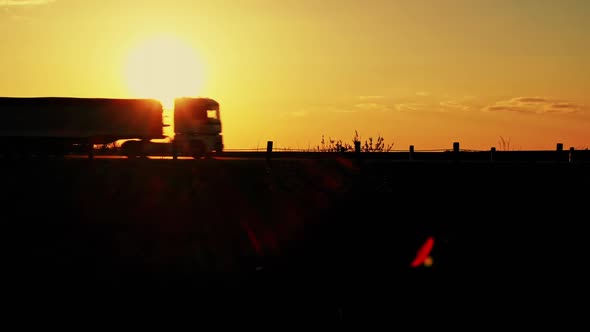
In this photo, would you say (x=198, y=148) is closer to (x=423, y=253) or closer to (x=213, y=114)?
(x=213, y=114)

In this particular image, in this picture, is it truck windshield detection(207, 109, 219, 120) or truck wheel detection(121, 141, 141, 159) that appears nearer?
truck windshield detection(207, 109, 219, 120)

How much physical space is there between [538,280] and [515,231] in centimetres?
612

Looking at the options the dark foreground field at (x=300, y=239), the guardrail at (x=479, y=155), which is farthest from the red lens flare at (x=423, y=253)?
the guardrail at (x=479, y=155)

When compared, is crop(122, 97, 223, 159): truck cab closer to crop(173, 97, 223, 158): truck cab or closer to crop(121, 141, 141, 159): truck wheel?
crop(173, 97, 223, 158): truck cab

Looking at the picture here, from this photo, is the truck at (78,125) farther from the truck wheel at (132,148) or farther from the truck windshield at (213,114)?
the truck windshield at (213,114)

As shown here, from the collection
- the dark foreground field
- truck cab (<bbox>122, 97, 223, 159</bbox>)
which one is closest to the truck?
truck cab (<bbox>122, 97, 223, 159</bbox>)

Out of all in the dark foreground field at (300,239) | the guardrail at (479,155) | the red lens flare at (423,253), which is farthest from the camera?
the guardrail at (479,155)

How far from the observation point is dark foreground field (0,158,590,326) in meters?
10.8

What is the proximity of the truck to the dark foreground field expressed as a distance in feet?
45.3

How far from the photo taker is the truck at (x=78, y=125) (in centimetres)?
4609

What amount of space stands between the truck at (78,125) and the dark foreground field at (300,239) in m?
13.8

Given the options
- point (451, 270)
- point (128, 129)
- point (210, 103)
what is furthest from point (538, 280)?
point (128, 129)

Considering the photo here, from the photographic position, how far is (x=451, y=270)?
12.8 metres

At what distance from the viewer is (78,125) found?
4681 cm
